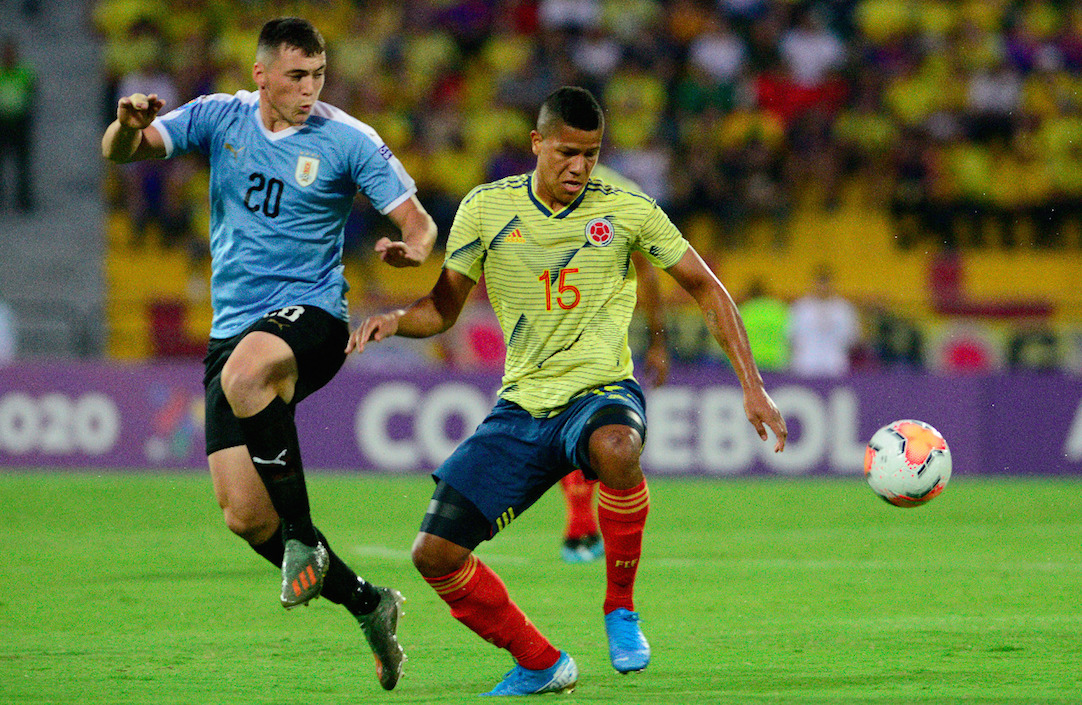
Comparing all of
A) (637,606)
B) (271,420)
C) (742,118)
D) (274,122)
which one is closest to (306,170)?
(274,122)

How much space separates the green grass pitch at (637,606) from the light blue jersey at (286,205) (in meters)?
1.33

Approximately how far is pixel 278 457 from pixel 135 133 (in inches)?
51.8

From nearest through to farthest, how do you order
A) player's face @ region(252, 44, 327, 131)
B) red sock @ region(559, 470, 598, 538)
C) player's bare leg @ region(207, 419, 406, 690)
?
1. player's bare leg @ region(207, 419, 406, 690)
2. player's face @ region(252, 44, 327, 131)
3. red sock @ region(559, 470, 598, 538)

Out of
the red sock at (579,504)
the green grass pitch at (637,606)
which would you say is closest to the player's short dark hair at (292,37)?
the green grass pitch at (637,606)

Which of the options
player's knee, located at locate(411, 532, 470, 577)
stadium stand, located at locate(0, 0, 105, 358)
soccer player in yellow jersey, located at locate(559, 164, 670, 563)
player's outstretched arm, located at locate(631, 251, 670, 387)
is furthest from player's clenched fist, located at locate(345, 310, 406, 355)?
stadium stand, located at locate(0, 0, 105, 358)

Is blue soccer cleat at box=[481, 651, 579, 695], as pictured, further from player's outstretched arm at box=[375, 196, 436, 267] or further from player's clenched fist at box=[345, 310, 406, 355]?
player's outstretched arm at box=[375, 196, 436, 267]

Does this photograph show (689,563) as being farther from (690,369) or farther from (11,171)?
(11,171)

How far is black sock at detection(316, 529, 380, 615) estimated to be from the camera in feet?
17.7

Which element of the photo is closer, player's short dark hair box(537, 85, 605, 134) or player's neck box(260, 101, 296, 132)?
player's short dark hair box(537, 85, 605, 134)

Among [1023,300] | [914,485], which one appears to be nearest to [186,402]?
[1023,300]

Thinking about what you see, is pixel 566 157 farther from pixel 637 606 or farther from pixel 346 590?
pixel 637 606

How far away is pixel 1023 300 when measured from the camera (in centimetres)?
1697

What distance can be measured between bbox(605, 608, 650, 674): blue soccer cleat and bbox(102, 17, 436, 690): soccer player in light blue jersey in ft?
2.56

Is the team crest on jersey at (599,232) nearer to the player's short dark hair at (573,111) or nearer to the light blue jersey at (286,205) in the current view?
the player's short dark hair at (573,111)
